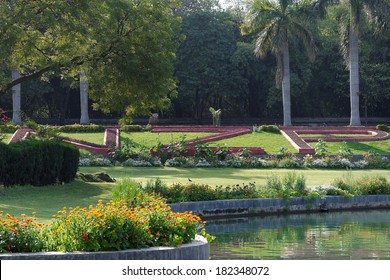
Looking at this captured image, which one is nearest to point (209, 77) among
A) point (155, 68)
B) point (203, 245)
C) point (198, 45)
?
point (198, 45)

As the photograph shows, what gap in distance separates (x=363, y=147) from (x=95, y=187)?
20968mm

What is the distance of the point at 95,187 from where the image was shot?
25297 mm

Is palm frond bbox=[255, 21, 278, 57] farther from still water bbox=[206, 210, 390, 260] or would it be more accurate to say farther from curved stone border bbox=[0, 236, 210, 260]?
curved stone border bbox=[0, 236, 210, 260]

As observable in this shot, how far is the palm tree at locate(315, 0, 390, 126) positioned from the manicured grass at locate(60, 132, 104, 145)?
15777mm

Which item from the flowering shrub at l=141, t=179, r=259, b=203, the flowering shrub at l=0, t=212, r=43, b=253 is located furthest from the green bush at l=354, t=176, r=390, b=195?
the flowering shrub at l=0, t=212, r=43, b=253

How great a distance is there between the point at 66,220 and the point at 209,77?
166 feet

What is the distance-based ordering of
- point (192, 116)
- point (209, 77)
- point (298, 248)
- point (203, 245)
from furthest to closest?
point (192, 116) < point (209, 77) < point (298, 248) < point (203, 245)

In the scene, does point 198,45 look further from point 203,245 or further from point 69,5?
point 203,245

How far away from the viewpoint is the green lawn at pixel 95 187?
20594mm

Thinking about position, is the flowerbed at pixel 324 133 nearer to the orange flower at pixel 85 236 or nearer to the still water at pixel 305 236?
the still water at pixel 305 236

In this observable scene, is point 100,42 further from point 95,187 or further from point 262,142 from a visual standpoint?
point 262,142

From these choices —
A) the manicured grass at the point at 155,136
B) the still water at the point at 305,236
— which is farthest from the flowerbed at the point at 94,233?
the manicured grass at the point at 155,136

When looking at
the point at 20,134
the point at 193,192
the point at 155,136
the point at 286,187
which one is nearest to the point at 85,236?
the point at 193,192

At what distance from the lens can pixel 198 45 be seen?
2456 inches
